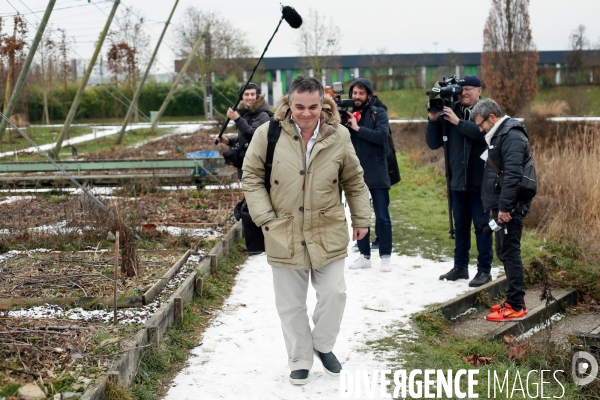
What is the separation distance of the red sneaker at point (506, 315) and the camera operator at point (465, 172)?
783 mm

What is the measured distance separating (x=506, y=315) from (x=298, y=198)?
105 inches

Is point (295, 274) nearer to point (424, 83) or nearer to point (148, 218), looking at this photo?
point (148, 218)

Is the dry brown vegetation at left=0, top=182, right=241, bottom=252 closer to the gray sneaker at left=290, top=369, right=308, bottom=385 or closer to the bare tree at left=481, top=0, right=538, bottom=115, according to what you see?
the gray sneaker at left=290, top=369, right=308, bottom=385

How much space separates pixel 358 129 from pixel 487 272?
1.95 meters

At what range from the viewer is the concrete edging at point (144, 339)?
4215 millimetres

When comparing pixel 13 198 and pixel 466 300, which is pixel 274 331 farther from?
pixel 13 198

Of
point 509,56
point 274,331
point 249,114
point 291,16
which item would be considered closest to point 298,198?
point 274,331

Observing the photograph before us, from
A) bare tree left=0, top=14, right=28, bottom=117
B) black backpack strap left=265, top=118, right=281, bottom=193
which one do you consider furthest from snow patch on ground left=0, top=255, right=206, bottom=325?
bare tree left=0, top=14, right=28, bottom=117

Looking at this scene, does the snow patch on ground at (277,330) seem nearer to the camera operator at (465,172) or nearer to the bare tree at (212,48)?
the camera operator at (465,172)

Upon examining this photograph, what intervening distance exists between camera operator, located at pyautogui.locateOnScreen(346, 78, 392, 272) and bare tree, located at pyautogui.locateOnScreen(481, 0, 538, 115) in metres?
29.6

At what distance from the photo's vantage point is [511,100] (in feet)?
118

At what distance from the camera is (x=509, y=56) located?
3728cm

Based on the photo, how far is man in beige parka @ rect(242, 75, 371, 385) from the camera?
15.1 feet

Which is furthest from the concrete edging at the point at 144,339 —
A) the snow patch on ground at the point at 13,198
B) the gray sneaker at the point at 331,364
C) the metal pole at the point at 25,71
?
the metal pole at the point at 25,71
